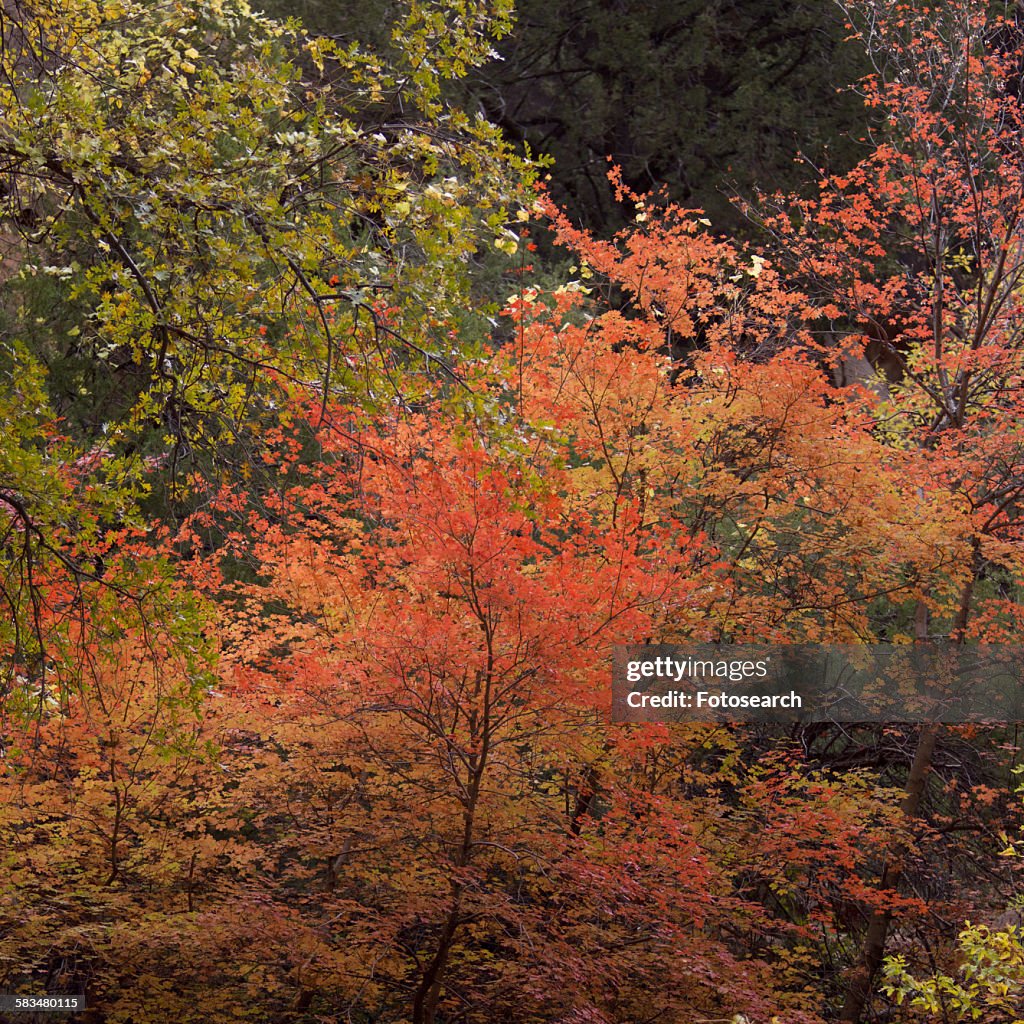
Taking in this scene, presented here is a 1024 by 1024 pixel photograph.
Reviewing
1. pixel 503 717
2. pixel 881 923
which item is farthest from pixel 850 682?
pixel 503 717

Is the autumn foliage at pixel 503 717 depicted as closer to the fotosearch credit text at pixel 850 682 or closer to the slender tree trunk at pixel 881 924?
the slender tree trunk at pixel 881 924

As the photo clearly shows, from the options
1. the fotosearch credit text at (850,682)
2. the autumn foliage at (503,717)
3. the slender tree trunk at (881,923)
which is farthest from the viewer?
the fotosearch credit text at (850,682)

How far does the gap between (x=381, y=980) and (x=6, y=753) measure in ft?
10.9

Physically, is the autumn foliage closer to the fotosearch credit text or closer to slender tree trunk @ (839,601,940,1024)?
slender tree trunk @ (839,601,940,1024)

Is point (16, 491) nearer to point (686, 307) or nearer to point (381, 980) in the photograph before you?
point (381, 980)

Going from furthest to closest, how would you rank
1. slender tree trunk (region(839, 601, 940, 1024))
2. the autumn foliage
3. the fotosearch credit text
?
the fotosearch credit text < slender tree trunk (region(839, 601, 940, 1024)) < the autumn foliage

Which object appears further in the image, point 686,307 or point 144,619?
point 686,307

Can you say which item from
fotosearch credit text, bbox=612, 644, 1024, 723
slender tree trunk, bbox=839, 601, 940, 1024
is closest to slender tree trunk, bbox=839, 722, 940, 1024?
slender tree trunk, bbox=839, 601, 940, 1024

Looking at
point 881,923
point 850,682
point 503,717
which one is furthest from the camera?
point 850,682

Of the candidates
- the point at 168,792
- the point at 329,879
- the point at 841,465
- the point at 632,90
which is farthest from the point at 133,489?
the point at 632,90

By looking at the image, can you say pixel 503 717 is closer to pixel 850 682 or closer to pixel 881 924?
pixel 881 924

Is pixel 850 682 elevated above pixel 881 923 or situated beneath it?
elevated above

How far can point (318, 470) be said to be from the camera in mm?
11555

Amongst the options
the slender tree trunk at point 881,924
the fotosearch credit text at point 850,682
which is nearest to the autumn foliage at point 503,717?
the slender tree trunk at point 881,924
